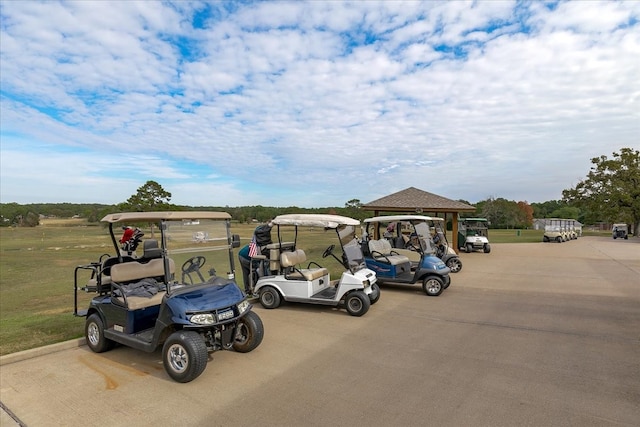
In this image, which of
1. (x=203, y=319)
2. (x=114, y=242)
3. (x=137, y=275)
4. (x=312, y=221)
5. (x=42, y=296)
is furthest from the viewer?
(x=42, y=296)

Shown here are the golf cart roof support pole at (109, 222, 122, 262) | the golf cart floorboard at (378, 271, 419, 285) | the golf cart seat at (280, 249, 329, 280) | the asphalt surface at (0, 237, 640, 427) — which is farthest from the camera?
the golf cart floorboard at (378, 271, 419, 285)

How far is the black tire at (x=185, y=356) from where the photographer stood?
3.99 meters

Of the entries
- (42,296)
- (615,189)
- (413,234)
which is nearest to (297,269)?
(413,234)

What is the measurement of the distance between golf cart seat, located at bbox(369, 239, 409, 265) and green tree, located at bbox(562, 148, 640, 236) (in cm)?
3601

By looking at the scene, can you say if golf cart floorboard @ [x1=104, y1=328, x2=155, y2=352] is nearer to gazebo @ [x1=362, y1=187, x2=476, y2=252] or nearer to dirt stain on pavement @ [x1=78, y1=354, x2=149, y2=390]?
dirt stain on pavement @ [x1=78, y1=354, x2=149, y2=390]

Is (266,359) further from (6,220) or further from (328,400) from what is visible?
(6,220)

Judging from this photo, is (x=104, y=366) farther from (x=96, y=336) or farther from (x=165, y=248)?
(x=165, y=248)

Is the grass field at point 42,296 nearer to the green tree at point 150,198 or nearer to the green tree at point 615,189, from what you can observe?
the green tree at point 150,198

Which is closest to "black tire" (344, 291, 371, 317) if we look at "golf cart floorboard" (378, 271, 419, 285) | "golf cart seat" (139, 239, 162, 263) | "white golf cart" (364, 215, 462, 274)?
"golf cart floorboard" (378, 271, 419, 285)

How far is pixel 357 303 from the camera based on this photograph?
23.0ft

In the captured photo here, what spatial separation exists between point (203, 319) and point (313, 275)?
3596mm

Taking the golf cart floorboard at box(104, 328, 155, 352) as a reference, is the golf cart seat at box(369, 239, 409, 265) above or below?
above

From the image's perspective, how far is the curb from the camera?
4738mm

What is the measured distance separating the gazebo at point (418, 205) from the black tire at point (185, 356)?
14.7 meters
